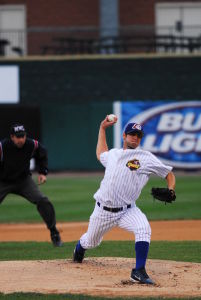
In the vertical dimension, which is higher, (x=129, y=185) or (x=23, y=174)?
(x=129, y=185)

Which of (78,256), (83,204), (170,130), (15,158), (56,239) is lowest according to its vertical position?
(83,204)

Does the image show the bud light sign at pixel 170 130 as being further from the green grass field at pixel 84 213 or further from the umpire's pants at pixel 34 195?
the umpire's pants at pixel 34 195

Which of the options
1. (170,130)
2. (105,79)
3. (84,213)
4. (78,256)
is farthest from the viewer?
(105,79)

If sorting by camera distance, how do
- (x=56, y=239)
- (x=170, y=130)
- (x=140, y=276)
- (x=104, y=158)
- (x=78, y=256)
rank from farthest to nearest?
(x=170, y=130), (x=56, y=239), (x=78, y=256), (x=104, y=158), (x=140, y=276)

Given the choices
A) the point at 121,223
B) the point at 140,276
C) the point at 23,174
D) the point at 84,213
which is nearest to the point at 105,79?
the point at 84,213

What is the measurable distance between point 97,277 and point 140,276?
539mm

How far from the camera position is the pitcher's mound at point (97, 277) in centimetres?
767

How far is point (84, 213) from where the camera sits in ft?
55.4

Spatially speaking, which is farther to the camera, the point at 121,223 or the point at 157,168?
the point at 121,223

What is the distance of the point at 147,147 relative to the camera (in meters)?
26.9

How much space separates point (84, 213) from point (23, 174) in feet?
17.8

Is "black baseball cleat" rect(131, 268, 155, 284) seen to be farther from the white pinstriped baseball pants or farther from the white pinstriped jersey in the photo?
the white pinstriped jersey

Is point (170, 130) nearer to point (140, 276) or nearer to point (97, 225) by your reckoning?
point (97, 225)

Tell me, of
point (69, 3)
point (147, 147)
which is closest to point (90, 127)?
point (147, 147)
